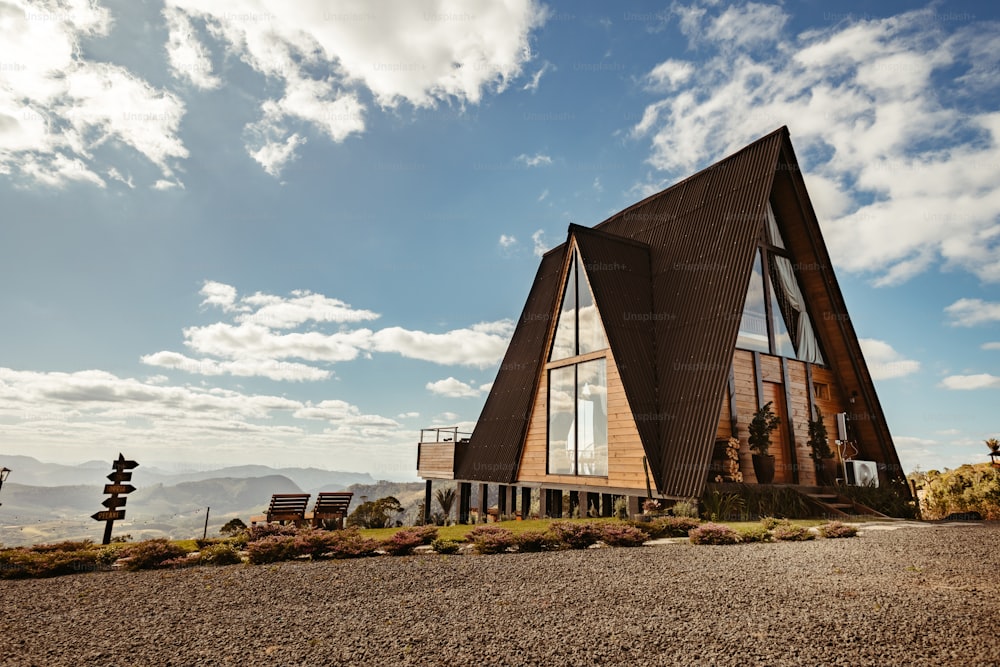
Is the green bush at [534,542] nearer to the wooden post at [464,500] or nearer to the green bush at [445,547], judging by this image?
the green bush at [445,547]

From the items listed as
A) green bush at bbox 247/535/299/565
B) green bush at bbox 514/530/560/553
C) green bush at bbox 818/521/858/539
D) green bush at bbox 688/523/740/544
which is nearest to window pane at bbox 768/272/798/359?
green bush at bbox 818/521/858/539

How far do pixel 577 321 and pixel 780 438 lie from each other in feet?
18.9

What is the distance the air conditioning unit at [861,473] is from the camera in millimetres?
13383

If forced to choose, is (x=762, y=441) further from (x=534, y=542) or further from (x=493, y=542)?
(x=493, y=542)

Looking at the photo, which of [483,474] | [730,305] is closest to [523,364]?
[483,474]

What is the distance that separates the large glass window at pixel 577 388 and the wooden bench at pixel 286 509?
668 centimetres

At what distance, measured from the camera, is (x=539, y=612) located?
4.33 metres

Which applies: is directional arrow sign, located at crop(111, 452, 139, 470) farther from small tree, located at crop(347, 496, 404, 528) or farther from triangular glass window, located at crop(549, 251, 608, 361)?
triangular glass window, located at crop(549, 251, 608, 361)

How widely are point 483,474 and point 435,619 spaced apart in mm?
12950

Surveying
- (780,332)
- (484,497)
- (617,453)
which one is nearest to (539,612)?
(617,453)

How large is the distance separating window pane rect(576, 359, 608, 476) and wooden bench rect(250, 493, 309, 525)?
7.36 metres

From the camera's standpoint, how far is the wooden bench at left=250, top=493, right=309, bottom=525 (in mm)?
13695

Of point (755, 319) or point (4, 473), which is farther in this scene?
point (4, 473)

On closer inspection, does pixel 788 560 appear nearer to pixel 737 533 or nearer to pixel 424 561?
pixel 737 533
